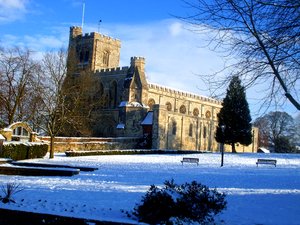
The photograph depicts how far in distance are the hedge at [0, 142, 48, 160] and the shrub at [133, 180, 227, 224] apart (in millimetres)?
20042

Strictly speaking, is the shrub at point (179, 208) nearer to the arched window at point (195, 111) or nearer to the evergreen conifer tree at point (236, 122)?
the evergreen conifer tree at point (236, 122)

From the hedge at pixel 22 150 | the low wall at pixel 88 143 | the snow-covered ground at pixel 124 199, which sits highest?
the low wall at pixel 88 143


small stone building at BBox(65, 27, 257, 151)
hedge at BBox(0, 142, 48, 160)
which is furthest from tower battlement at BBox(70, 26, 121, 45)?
hedge at BBox(0, 142, 48, 160)

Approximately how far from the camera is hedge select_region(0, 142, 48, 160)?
27106 millimetres

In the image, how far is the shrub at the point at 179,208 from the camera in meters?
8.62

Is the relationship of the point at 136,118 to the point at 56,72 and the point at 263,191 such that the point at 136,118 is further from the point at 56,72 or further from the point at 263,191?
the point at 263,191

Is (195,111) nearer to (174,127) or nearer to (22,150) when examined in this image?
(174,127)

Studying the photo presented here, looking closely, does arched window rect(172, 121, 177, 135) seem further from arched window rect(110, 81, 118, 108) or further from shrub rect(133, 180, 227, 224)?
shrub rect(133, 180, 227, 224)

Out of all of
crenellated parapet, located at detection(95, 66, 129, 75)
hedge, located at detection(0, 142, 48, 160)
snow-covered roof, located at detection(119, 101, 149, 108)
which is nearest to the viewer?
hedge, located at detection(0, 142, 48, 160)

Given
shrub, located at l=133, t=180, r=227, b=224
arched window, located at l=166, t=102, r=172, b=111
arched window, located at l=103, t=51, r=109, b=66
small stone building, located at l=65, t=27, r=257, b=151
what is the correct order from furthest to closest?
arched window, located at l=103, t=51, r=109, b=66 → arched window, located at l=166, t=102, r=172, b=111 → small stone building, located at l=65, t=27, r=257, b=151 → shrub, located at l=133, t=180, r=227, b=224

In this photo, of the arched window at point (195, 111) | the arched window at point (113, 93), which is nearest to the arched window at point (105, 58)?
the arched window at point (113, 93)

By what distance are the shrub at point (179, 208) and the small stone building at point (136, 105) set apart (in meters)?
42.3

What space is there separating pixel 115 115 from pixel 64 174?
3909 centimetres

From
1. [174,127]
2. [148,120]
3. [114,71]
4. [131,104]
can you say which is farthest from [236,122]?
[114,71]
